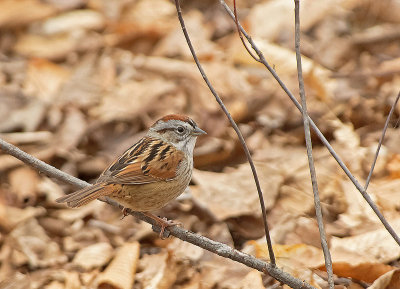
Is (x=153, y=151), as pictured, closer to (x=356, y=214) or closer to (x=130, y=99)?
(x=356, y=214)

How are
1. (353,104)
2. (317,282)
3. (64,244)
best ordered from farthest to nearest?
(353,104) < (64,244) < (317,282)

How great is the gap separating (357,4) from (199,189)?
411 cm

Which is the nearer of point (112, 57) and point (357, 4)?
point (112, 57)

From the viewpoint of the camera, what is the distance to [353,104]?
641 centimetres

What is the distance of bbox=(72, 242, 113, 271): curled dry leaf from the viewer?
183 inches

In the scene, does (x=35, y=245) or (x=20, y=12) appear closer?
(x=35, y=245)

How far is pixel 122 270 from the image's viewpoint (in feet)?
14.7

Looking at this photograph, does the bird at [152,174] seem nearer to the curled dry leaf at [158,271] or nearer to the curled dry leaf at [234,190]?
the curled dry leaf at [158,271]

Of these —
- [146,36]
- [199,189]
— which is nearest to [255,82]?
[146,36]

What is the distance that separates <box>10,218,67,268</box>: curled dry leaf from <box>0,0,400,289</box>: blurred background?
1cm

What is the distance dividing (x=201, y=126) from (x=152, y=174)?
1898mm

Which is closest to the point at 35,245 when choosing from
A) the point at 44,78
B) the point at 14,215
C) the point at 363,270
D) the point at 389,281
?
the point at 14,215

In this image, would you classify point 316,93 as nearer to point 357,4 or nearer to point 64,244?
point 357,4

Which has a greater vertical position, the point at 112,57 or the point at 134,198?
the point at 112,57
